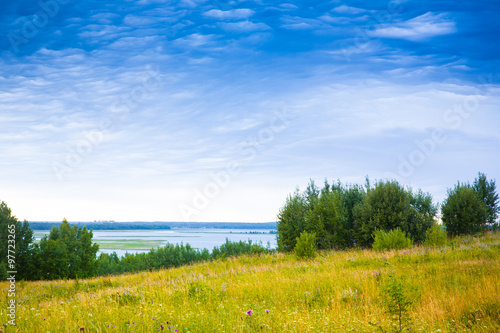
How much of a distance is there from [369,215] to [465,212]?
716 inches

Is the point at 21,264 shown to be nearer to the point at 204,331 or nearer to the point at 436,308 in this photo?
the point at 204,331

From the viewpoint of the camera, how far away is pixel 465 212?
38375 mm

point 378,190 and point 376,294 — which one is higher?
point 378,190

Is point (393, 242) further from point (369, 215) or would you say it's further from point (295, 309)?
point (295, 309)

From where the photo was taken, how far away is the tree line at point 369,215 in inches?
1104

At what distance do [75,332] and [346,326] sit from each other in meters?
4.73

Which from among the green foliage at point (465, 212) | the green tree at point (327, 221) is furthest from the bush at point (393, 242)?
the green foliage at point (465, 212)

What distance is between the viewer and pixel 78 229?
46.9m

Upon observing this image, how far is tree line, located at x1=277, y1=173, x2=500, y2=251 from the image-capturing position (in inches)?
1104

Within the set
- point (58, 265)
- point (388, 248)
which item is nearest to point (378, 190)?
point (388, 248)

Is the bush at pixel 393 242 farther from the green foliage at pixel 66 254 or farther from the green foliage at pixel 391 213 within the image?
the green foliage at pixel 66 254

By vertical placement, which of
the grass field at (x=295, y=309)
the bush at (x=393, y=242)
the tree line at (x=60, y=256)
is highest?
the grass field at (x=295, y=309)

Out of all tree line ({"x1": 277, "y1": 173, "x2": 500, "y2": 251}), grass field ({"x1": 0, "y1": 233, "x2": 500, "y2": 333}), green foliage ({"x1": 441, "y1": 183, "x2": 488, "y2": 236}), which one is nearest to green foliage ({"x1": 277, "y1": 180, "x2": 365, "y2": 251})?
tree line ({"x1": 277, "y1": 173, "x2": 500, "y2": 251})

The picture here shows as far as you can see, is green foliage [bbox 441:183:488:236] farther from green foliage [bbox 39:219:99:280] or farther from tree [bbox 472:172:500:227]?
green foliage [bbox 39:219:99:280]
